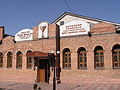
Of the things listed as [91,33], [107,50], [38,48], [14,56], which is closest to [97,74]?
[107,50]

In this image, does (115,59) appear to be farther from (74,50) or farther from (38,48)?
(38,48)

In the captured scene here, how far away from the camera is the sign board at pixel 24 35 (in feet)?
73.4

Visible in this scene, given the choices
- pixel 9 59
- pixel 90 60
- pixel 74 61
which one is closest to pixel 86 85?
pixel 90 60

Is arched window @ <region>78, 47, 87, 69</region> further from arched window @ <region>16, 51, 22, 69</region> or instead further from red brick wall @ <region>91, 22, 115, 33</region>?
arched window @ <region>16, 51, 22, 69</region>

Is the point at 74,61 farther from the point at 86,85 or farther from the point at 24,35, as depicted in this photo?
the point at 24,35

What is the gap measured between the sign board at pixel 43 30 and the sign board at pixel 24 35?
5.39ft

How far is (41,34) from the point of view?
2083 centimetres

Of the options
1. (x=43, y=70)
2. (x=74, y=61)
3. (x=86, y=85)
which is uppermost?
(x=74, y=61)

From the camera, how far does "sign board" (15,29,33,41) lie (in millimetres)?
22375

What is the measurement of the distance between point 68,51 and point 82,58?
1666mm

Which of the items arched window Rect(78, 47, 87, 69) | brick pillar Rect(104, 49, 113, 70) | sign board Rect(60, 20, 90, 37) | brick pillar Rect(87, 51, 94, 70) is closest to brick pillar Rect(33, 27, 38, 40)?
sign board Rect(60, 20, 90, 37)

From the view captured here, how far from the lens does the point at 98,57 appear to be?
60.5ft

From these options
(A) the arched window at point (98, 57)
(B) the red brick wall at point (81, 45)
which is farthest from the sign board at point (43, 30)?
(A) the arched window at point (98, 57)

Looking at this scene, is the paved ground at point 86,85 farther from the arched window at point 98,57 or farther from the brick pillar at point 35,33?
the brick pillar at point 35,33
